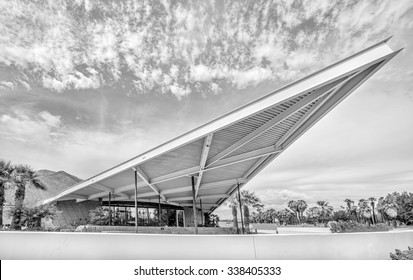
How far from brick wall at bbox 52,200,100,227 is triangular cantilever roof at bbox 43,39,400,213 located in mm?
4561

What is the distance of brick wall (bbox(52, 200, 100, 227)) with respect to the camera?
24616mm

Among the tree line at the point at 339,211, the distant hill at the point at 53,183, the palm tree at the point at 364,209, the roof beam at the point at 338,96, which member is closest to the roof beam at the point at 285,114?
the roof beam at the point at 338,96

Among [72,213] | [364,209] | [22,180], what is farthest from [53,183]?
[364,209]

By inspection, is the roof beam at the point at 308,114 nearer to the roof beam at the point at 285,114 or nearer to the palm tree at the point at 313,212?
the roof beam at the point at 285,114

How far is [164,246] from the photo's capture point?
6.55 m

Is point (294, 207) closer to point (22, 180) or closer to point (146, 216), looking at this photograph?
point (146, 216)

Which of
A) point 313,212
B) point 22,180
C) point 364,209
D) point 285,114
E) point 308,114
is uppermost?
point 308,114

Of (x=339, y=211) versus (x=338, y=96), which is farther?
(x=339, y=211)

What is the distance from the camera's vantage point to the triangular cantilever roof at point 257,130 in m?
6.81

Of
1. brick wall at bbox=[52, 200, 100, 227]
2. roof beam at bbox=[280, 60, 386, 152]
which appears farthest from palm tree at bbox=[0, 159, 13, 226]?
roof beam at bbox=[280, 60, 386, 152]

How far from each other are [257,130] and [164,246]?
6114 millimetres

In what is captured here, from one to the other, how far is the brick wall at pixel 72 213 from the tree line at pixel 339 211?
16317 millimetres
